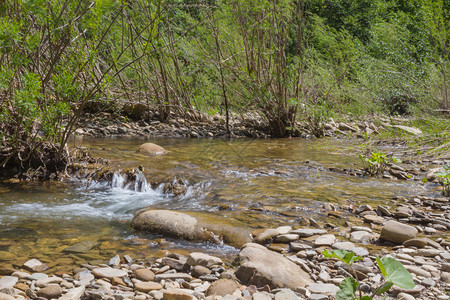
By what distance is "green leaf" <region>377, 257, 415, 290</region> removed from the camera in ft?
6.97

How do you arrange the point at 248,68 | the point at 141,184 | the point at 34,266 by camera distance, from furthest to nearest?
the point at 248,68 < the point at 141,184 < the point at 34,266

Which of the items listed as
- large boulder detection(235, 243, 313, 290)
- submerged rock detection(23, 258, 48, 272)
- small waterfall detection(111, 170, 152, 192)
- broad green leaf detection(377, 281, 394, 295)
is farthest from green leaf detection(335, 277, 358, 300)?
small waterfall detection(111, 170, 152, 192)

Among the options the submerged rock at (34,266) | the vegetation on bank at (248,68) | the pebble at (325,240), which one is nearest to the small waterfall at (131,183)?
the vegetation on bank at (248,68)

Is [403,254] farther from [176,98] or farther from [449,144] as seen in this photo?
[176,98]

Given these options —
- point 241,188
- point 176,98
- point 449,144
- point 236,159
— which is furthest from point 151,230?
point 176,98

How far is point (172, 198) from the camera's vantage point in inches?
222

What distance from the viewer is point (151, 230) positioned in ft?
13.3

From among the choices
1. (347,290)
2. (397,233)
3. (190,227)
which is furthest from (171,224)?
(347,290)

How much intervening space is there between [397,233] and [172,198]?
291cm

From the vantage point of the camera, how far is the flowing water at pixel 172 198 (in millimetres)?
3713

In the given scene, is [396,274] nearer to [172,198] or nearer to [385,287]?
[385,287]

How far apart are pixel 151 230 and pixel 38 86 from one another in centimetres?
Result: 216

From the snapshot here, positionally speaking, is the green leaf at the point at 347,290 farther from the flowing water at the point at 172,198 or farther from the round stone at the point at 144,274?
the flowing water at the point at 172,198

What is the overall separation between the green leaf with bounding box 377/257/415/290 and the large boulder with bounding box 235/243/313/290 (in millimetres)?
726
